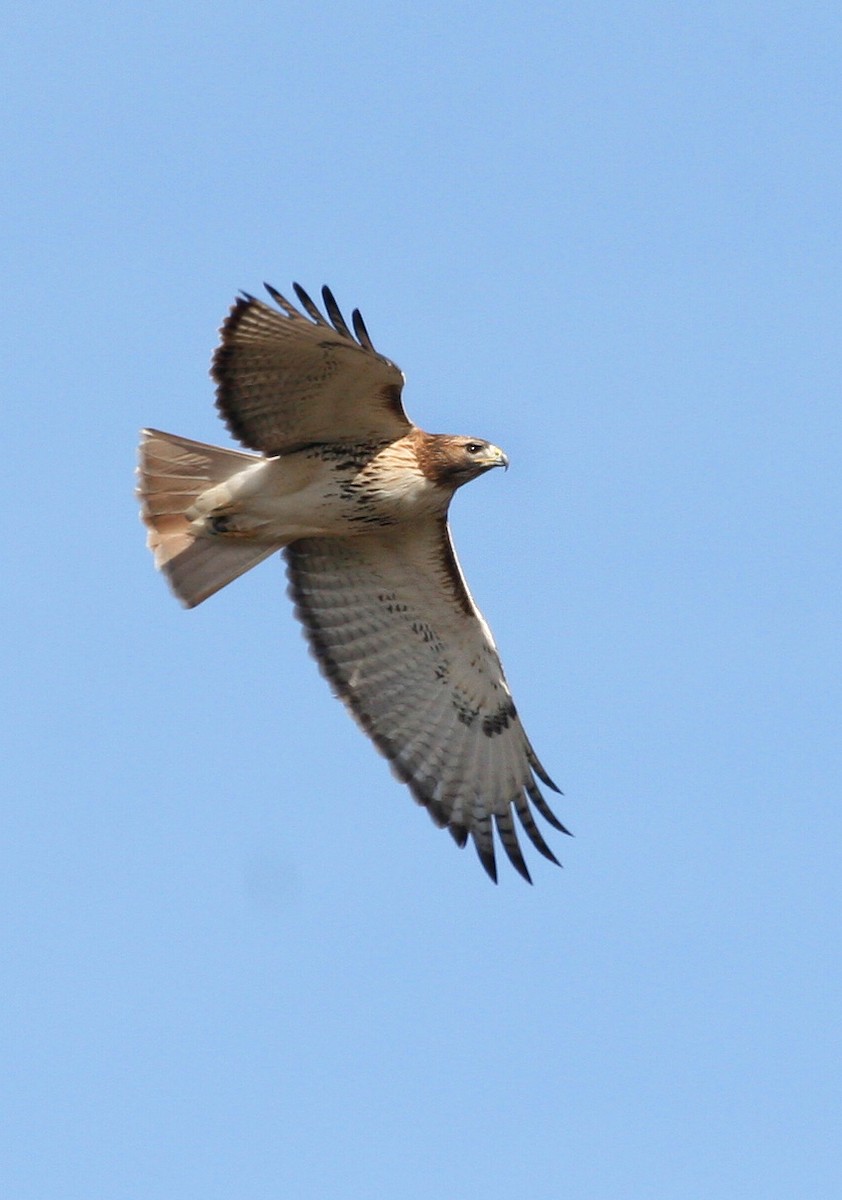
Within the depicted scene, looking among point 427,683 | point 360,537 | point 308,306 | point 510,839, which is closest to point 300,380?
point 308,306

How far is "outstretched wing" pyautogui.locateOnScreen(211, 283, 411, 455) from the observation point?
10.5 meters

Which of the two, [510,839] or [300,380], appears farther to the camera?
[510,839]

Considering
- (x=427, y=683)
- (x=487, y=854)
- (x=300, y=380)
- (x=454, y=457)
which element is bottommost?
(x=487, y=854)

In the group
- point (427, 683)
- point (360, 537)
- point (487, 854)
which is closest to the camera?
point (360, 537)

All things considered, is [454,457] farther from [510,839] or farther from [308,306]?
[510,839]

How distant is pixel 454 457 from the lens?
11102 millimetres

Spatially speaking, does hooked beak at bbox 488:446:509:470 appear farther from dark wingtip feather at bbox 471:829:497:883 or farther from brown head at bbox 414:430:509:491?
dark wingtip feather at bbox 471:829:497:883

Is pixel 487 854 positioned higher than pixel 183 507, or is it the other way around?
pixel 183 507

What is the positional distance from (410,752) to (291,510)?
1.86 m

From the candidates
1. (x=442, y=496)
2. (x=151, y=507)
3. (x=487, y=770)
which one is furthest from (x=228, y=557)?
(x=487, y=770)

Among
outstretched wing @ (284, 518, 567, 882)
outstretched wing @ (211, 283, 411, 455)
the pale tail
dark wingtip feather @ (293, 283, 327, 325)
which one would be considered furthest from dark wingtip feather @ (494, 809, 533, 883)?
dark wingtip feather @ (293, 283, 327, 325)

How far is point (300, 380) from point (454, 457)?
0.90 metres

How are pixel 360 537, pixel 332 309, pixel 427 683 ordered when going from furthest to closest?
pixel 427 683 < pixel 360 537 < pixel 332 309

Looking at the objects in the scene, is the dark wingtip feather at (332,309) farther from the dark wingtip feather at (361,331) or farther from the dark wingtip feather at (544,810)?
the dark wingtip feather at (544,810)
